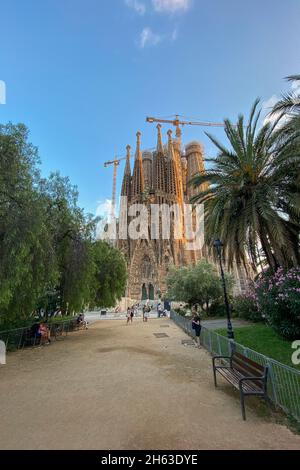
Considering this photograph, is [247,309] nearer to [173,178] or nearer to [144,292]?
[144,292]

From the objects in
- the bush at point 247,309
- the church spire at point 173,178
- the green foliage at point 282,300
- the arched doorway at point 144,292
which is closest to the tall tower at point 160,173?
the church spire at point 173,178

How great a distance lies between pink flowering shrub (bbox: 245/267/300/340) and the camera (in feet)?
29.3

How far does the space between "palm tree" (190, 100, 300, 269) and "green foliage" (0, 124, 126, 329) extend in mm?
7464

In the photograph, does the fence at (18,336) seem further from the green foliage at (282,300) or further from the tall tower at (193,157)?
the tall tower at (193,157)

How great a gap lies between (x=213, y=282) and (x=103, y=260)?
1081 centimetres

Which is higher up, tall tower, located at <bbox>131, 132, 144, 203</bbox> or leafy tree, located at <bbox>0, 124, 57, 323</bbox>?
tall tower, located at <bbox>131, 132, 144, 203</bbox>

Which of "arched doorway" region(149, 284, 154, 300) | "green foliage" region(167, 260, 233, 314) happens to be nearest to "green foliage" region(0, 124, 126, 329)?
"green foliage" region(167, 260, 233, 314)

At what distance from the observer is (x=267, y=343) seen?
10656 mm

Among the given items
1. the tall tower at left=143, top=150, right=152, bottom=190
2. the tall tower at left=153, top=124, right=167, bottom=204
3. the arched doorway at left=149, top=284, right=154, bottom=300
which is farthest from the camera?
the tall tower at left=143, top=150, right=152, bottom=190

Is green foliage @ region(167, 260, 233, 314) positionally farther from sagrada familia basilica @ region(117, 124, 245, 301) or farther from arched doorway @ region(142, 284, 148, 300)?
arched doorway @ region(142, 284, 148, 300)

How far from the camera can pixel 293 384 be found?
4.68m

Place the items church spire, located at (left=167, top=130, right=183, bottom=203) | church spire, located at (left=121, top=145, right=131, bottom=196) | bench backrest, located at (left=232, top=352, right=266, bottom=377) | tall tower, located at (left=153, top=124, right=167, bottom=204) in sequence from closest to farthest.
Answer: bench backrest, located at (left=232, top=352, right=266, bottom=377) < tall tower, located at (left=153, top=124, right=167, bottom=204) < church spire, located at (left=167, top=130, right=183, bottom=203) < church spire, located at (left=121, top=145, right=131, bottom=196)

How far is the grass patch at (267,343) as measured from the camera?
8.99 metres
